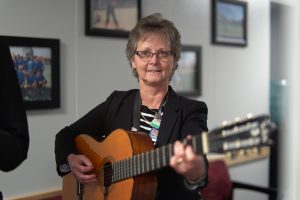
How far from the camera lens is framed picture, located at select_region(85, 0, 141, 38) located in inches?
90.9

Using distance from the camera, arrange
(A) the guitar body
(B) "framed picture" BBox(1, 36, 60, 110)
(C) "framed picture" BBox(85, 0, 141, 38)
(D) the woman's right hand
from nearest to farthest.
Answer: (A) the guitar body, (D) the woman's right hand, (B) "framed picture" BBox(1, 36, 60, 110), (C) "framed picture" BBox(85, 0, 141, 38)

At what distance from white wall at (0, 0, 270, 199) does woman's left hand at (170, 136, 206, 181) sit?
122 cm

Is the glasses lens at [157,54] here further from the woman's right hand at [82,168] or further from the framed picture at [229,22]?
the framed picture at [229,22]

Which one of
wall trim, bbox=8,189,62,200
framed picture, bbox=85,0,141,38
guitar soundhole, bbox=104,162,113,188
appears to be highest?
framed picture, bbox=85,0,141,38

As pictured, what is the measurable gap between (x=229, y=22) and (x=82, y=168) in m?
2.09

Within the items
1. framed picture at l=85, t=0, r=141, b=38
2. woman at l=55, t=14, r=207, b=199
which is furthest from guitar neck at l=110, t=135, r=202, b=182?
framed picture at l=85, t=0, r=141, b=38

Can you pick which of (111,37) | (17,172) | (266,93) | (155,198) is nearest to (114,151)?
(155,198)

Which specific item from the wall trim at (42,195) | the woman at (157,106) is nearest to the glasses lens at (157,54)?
the woman at (157,106)

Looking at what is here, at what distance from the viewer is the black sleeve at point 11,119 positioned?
1.07m

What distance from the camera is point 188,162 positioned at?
1.11 m

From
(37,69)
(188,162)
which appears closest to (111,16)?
(37,69)

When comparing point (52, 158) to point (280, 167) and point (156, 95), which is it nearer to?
point (156, 95)

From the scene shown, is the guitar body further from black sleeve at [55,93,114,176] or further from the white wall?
the white wall

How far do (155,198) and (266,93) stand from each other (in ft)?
8.65
